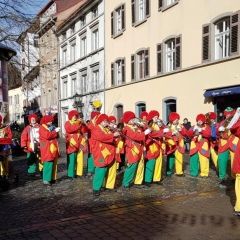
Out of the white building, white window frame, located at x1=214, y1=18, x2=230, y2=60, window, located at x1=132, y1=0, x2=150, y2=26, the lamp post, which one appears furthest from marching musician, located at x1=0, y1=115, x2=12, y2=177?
the lamp post

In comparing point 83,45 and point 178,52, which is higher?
point 83,45

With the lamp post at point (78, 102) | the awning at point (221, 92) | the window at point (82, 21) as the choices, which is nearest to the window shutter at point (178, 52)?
the awning at point (221, 92)

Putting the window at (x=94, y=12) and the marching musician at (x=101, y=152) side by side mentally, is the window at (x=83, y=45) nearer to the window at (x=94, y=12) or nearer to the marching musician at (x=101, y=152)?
the window at (x=94, y=12)

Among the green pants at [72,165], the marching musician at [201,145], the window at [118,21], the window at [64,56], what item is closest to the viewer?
the marching musician at [201,145]

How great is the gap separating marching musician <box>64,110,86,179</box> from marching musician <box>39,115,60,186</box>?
3.24 feet

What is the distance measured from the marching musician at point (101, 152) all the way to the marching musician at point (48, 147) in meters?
1.42

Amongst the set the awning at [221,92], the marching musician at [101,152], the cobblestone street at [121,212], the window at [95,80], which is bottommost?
the cobblestone street at [121,212]

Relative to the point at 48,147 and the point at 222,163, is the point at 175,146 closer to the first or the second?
the point at 222,163

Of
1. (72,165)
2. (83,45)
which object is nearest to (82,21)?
A: (83,45)

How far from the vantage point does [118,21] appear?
2469cm

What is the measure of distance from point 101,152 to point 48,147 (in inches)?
65.9

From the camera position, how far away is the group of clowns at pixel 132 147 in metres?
7.84

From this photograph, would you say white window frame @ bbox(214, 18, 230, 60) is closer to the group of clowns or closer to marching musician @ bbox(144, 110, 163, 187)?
the group of clowns

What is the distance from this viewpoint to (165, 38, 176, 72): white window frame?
1878cm
